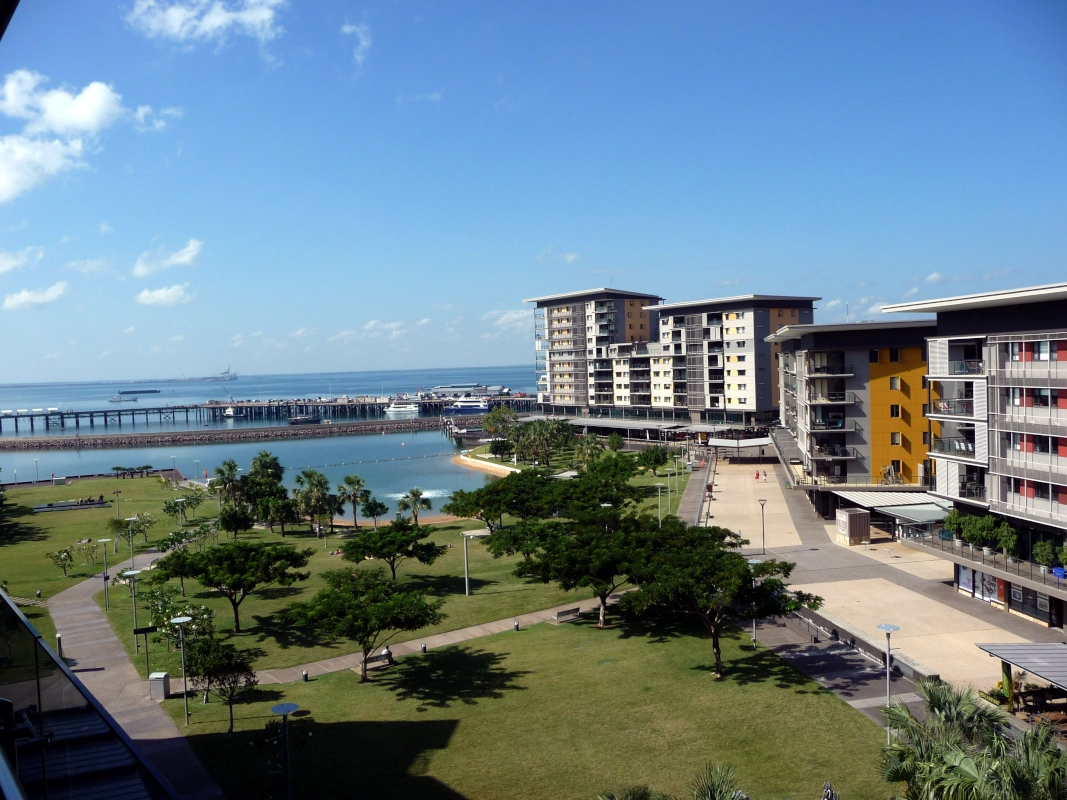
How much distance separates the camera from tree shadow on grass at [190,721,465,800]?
20.5 metres

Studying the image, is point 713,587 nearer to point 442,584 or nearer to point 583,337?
point 442,584

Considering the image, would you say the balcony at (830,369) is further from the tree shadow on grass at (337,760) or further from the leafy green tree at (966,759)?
the tree shadow on grass at (337,760)

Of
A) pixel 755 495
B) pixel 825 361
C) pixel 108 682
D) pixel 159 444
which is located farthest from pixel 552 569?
pixel 159 444

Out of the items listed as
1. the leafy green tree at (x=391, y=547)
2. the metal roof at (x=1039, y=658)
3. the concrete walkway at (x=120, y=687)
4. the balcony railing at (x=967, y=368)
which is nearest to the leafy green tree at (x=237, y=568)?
the concrete walkway at (x=120, y=687)

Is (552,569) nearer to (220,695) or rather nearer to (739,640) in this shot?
(739,640)

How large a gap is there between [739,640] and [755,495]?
38.1m

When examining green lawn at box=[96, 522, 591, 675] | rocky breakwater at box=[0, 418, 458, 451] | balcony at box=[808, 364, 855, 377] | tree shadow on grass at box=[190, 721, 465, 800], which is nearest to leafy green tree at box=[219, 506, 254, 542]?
green lawn at box=[96, 522, 591, 675]

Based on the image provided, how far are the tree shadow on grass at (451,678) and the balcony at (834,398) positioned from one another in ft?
115

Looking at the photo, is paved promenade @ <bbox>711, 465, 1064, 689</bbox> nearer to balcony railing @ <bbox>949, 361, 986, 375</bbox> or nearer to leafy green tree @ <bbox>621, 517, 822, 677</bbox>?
leafy green tree @ <bbox>621, 517, 822, 677</bbox>

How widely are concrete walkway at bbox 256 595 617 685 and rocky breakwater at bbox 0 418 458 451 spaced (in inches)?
5113

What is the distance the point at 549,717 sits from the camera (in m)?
24.8

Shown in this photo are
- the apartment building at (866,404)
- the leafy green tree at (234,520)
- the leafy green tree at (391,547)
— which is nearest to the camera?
the leafy green tree at (391,547)

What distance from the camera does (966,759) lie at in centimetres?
1385

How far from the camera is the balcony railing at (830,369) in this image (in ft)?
186
